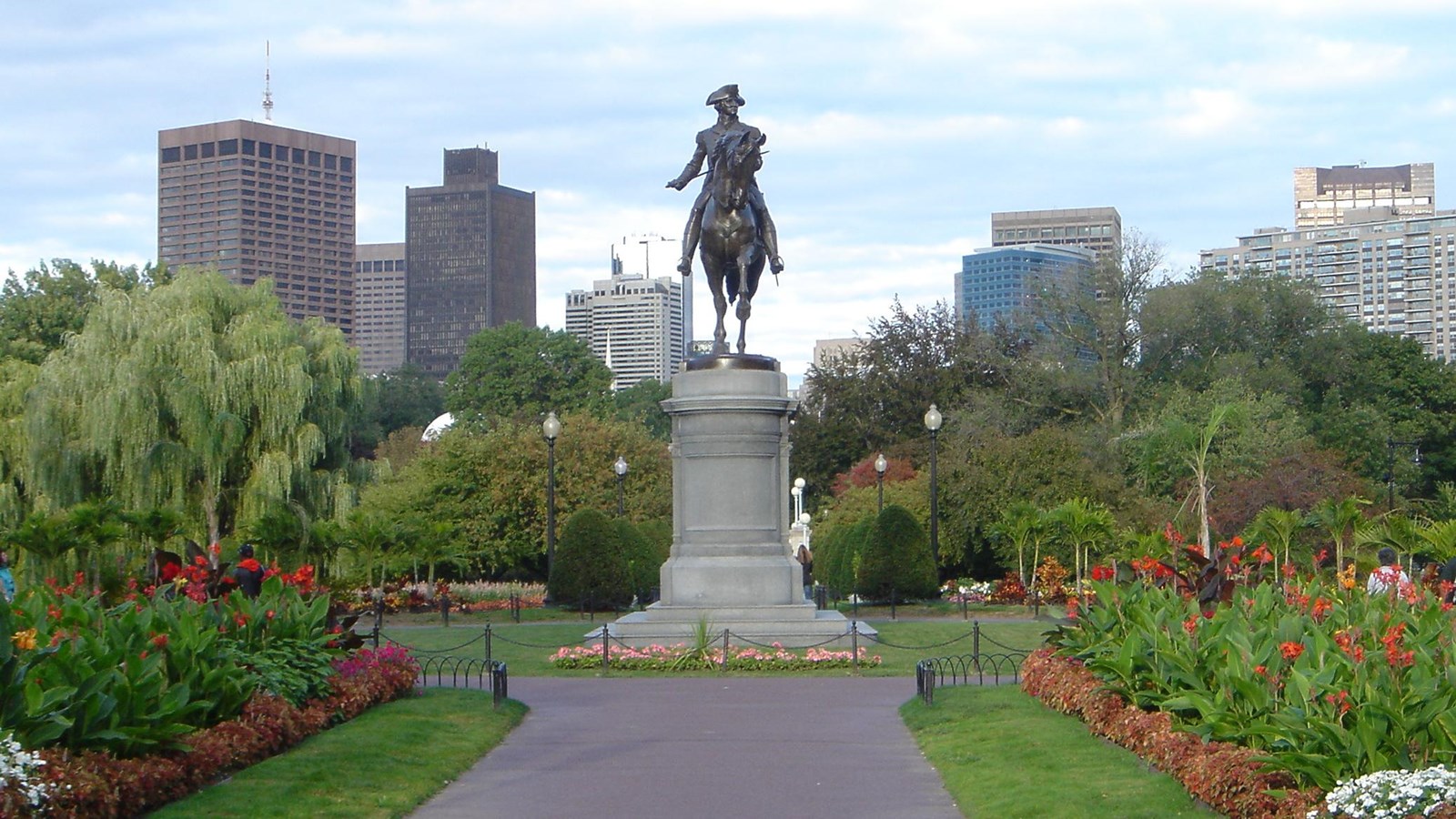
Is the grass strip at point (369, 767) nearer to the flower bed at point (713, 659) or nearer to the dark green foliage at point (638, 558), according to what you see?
the flower bed at point (713, 659)

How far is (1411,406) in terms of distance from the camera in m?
66.1

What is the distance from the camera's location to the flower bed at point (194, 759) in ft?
32.6

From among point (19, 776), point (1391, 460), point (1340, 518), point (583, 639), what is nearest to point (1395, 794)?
point (19, 776)

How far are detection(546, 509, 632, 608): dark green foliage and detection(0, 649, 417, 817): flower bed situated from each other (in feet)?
62.6

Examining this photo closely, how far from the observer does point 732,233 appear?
25.1 m

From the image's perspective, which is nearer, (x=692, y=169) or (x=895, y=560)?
(x=692, y=169)

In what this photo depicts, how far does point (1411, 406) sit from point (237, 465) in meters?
47.3

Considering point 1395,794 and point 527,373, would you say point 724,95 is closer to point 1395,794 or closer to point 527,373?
point 1395,794

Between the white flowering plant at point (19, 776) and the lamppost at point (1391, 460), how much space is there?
150 ft

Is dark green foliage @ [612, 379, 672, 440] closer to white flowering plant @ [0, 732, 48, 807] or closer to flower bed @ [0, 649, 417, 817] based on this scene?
flower bed @ [0, 649, 417, 817]

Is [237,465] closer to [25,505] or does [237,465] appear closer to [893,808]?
[25,505]

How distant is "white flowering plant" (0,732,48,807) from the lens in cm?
934

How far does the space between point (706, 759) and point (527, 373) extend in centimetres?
7764

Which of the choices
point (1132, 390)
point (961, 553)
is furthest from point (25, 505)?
point (1132, 390)
